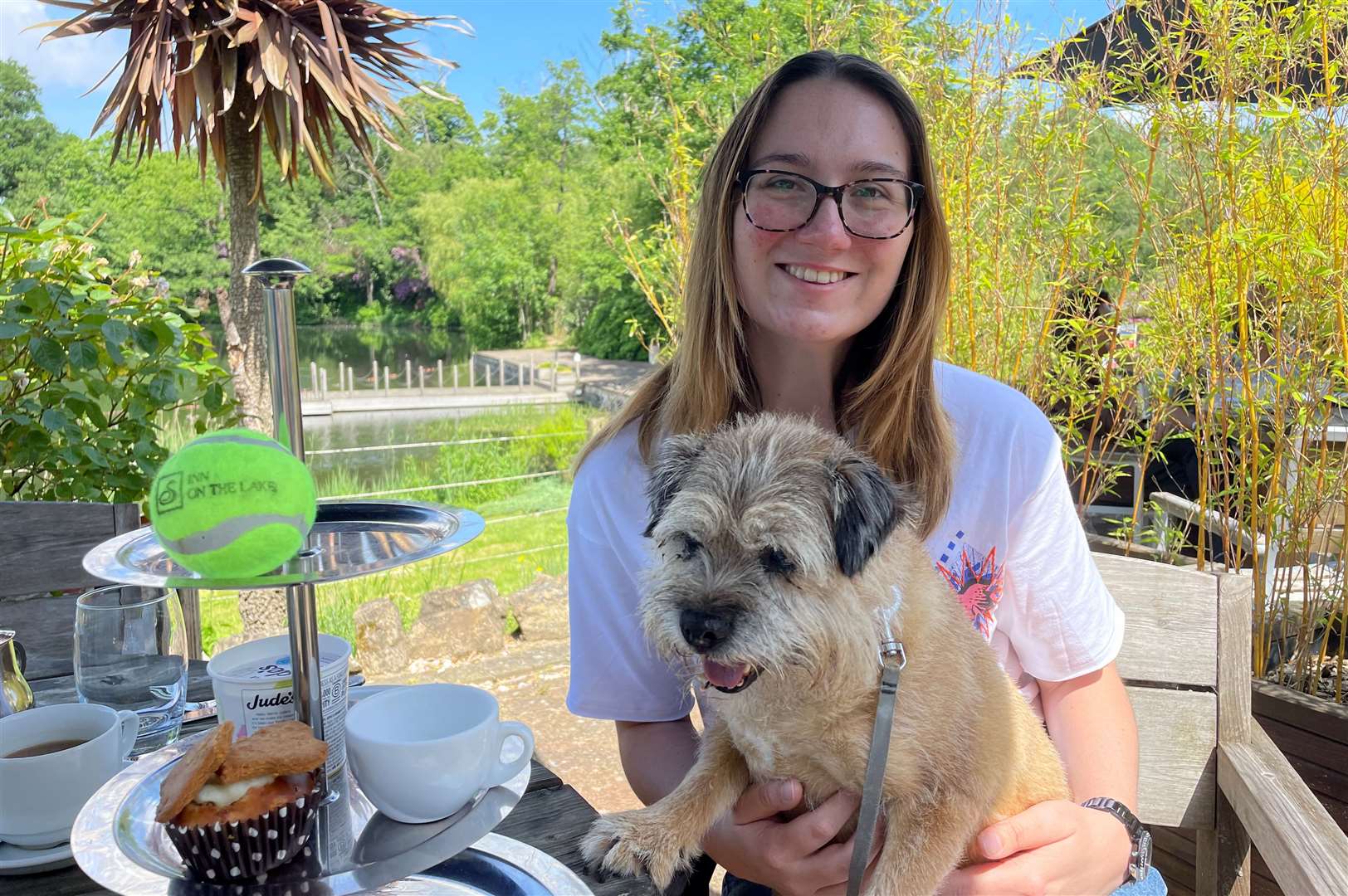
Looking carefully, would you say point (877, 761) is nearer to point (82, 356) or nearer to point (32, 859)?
point (32, 859)

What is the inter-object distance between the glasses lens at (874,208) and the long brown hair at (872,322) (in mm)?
152

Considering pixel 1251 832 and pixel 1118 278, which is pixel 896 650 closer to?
pixel 1251 832

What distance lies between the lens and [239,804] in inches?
47.3

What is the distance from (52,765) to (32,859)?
0.48 feet

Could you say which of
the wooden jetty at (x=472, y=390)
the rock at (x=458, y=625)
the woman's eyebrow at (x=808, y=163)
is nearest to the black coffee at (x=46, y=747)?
the woman's eyebrow at (x=808, y=163)

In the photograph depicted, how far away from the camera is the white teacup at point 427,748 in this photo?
130 centimetres

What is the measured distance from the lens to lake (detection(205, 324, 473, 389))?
36494mm

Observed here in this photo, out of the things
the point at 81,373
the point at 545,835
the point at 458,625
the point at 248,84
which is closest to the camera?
the point at 545,835

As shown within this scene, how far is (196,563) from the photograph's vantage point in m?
1.06

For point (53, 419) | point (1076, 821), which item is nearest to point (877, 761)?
point (1076, 821)

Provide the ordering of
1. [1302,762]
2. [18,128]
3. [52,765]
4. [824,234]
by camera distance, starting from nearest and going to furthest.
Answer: [52,765] < [824,234] < [1302,762] < [18,128]

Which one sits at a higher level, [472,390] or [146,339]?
[146,339]

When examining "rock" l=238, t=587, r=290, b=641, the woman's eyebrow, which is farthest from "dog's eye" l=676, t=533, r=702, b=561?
"rock" l=238, t=587, r=290, b=641

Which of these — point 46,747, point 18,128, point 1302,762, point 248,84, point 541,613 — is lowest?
point 541,613
